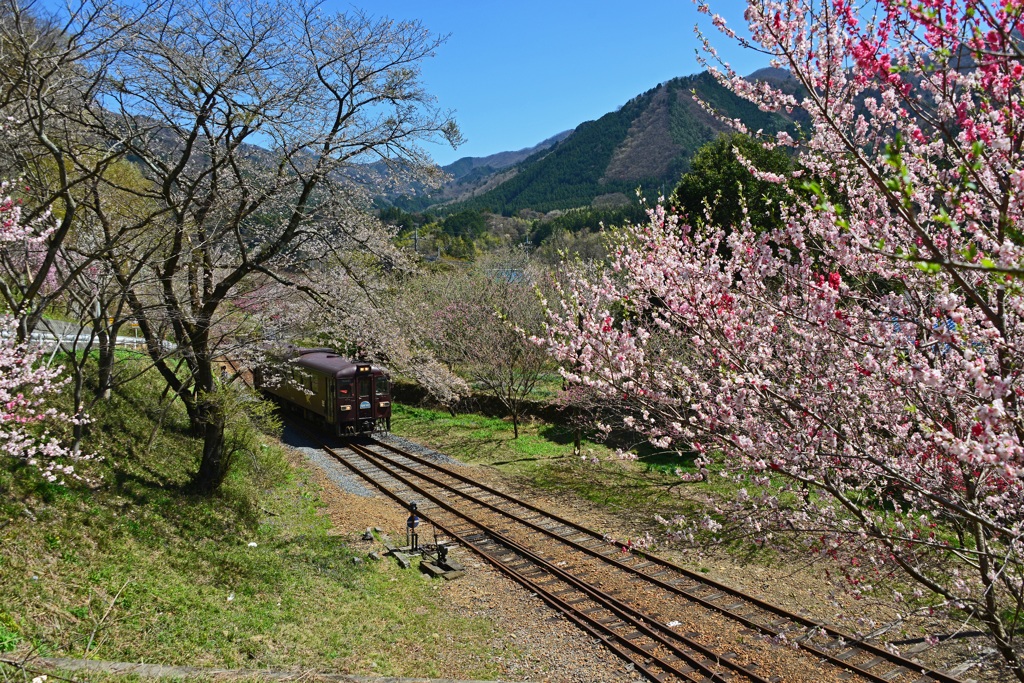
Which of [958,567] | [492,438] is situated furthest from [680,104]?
[958,567]

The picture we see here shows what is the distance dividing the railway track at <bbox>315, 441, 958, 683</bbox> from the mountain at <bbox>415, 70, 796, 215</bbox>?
10551cm

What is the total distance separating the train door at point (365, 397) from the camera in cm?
2100

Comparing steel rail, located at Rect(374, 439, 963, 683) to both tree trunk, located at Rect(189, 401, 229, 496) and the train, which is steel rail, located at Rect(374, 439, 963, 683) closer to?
tree trunk, located at Rect(189, 401, 229, 496)

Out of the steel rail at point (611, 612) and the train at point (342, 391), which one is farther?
the train at point (342, 391)

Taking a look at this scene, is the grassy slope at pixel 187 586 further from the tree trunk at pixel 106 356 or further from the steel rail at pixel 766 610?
the steel rail at pixel 766 610

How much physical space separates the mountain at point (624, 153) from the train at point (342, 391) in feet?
316

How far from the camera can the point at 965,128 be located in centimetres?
418

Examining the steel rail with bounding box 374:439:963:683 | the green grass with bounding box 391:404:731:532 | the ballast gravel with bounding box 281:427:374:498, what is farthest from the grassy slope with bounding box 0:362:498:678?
the green grass with bounding box 391:404:731:532

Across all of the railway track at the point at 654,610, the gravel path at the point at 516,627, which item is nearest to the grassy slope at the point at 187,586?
the gravel path at the point at 516,627

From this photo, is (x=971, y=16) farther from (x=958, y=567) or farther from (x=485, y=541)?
(x=485, y=541)

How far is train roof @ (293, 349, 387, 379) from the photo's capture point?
20.8 metres

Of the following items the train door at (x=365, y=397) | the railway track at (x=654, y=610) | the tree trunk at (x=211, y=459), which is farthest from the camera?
the train door at (x=365, y=397)

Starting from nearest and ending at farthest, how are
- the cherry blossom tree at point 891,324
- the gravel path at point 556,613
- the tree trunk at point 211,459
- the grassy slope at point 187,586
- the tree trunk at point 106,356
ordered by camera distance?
the cherry blossom tree at point 891,324
the grassy slope at point 187,586
the gravel path at point 556,613
the tree trunk at point 106,356
the tree trunk at point 211,459

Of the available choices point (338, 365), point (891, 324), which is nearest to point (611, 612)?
point (891, 324)
